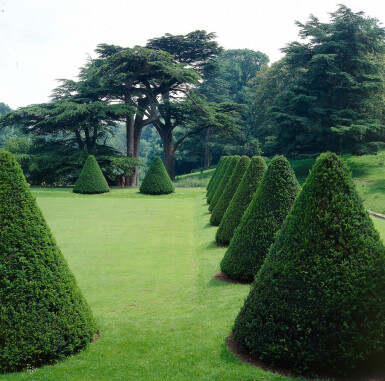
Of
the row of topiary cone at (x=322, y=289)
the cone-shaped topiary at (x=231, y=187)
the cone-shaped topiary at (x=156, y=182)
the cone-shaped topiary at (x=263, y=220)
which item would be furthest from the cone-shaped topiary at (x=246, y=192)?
the cone-shaped topiary at (x=156, y=182)

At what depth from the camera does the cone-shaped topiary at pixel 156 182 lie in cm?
2955

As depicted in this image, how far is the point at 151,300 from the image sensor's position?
7793 mm

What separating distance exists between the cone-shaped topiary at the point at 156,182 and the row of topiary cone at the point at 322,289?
24912 mm

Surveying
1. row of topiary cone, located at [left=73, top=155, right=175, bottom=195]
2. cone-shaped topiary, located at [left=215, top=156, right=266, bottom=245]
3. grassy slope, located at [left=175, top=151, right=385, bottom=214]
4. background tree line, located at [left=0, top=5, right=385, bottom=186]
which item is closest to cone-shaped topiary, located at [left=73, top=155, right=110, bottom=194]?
row of topiary cone, located at [left=73, top=155, right=175, bottom=195]

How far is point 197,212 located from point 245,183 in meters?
9.85

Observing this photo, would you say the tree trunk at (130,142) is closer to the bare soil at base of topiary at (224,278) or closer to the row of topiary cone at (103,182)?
the row of topiary cone at (103,182)

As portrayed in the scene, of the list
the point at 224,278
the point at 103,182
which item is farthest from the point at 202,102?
the point at 224,278

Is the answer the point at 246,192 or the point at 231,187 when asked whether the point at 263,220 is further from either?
the point at 231,187

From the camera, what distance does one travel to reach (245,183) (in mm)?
10586

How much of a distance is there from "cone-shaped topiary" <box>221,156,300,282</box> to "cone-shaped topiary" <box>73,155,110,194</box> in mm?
22872

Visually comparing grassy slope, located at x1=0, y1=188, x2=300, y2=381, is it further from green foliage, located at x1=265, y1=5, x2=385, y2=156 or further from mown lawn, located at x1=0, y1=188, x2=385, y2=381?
green foliage, located at x1=265, y1=5, x2=385, y2=156

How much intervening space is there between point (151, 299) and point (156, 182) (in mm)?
21957

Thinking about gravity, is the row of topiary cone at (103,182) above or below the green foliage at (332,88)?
below

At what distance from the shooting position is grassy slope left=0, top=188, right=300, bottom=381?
4.62 meters
